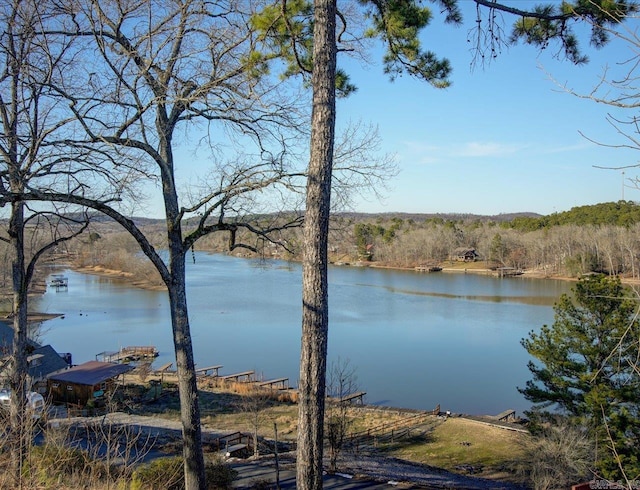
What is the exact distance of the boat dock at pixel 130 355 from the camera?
2328cm

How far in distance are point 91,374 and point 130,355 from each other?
6633mm

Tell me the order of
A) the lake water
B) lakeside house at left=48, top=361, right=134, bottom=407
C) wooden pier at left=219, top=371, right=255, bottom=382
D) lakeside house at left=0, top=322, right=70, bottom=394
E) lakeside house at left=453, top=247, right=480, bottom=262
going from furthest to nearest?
1. lakeside house at left=453, top=247, right=480, bottom=262
2. wooden pier at left=219, top=371, right=255, bottom=382
3. the lake water
4. lakeside house at left=0, top=322, right=70, bottom=394
5. lakeside house at left=48, top=361, right=134, bottom=407

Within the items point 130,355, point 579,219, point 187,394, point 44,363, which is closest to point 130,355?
point 130,355

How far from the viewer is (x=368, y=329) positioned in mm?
27031

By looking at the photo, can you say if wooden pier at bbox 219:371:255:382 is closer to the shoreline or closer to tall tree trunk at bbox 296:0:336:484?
tall tree trunk at bbox 296:0:336:484

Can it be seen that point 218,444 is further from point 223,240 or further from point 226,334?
point 226,334

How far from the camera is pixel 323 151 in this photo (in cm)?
406

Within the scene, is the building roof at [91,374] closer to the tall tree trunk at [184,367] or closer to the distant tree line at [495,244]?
the tall tree trunk at [184,367]

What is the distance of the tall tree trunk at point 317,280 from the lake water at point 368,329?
2421 mm

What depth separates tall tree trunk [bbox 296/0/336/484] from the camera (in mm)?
4004

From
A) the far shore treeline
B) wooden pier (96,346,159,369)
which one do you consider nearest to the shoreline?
the far shore treeline

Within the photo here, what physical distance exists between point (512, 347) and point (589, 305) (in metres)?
12.2

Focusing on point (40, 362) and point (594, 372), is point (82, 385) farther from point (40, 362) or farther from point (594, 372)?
point (594, 372)

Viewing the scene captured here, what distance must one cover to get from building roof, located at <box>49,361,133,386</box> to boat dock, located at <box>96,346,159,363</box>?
18.6 feet
